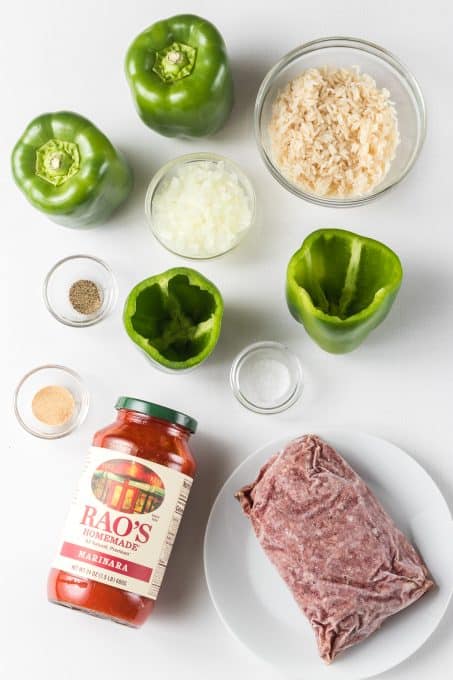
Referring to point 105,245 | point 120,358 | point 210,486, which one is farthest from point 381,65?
point 210,486

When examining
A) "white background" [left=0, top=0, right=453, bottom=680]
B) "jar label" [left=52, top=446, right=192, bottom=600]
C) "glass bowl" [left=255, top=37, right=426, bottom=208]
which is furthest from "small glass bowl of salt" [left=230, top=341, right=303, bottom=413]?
"glass bowl" [left=255, top=37, right=426, bottom=208]

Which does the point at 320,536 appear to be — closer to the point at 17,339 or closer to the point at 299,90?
the point at 17,339

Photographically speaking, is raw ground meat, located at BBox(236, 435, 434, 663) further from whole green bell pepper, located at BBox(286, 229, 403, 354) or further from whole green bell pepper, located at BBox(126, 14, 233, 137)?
whole green bell pepper, located at BBox(126, 14, 233, 137)

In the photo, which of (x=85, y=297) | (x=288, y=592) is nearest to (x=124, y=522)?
(x=288, y=592)

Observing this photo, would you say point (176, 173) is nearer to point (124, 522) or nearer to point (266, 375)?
point (266, 375)

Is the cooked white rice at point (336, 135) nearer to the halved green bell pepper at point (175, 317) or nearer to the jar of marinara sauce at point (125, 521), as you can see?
the halved green bell pepper at point (175, 317)

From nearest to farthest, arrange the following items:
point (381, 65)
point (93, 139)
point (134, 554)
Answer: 1. point (134, 554)
2. point (93, 139)
3. point (381, 65)
